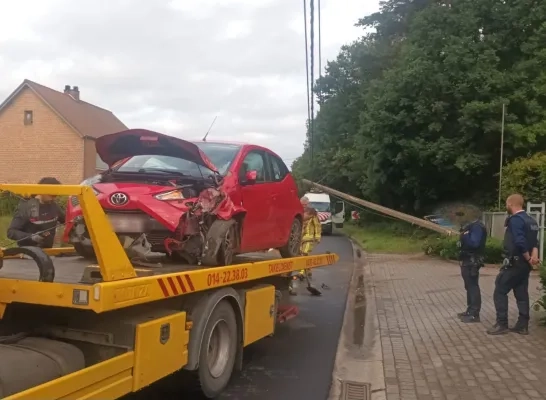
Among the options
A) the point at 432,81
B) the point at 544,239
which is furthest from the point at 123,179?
the point at 432,81

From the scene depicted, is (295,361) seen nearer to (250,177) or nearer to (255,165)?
(250,177)

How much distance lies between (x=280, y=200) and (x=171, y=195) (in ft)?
7.97

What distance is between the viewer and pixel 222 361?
5.82 m

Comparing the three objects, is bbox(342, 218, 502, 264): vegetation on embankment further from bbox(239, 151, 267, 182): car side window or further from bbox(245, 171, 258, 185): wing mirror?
bbox(245, 171, 258, 185): wing mirror

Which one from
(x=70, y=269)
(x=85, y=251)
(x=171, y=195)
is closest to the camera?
(x=70, y=269)

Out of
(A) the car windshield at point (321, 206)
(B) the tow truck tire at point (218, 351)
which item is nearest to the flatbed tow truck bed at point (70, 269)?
(B) the tow truck tire at point (218, 351)

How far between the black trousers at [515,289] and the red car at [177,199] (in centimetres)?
325

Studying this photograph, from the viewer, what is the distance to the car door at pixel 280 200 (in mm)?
8008

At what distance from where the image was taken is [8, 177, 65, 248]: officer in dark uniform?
22.1 ft

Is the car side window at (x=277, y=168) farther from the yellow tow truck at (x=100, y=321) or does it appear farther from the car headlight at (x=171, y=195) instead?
the yellow tow truck at (x=100, y=321)

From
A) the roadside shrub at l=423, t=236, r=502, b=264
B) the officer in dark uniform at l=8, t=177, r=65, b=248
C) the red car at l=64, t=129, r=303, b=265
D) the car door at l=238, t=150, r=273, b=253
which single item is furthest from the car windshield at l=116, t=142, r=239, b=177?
the roadside shrub at l=423, t=236, r=502, b=264

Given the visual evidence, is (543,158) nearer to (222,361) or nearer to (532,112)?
(532,112)

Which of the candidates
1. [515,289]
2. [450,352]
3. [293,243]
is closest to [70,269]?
[293,243]

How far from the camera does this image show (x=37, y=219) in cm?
698
